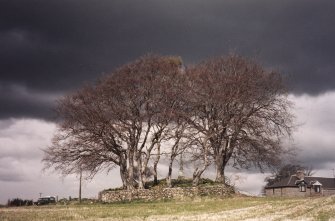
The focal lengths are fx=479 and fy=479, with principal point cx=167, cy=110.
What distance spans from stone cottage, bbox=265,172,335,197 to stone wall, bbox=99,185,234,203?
47.5 m

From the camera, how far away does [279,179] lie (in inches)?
3947

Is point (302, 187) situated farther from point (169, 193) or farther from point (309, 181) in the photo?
point (169, 193)

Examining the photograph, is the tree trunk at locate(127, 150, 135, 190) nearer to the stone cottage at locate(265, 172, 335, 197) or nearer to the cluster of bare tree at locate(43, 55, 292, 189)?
the cluster of bare tree at locate(43, 55, 292, 189)

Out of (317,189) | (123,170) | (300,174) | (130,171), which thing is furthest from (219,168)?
(317,189)

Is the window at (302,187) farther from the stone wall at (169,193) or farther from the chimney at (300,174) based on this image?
the stone wall at (169,193)

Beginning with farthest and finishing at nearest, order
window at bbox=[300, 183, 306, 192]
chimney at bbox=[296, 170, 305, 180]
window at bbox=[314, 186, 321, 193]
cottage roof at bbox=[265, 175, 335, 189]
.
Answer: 1. chimney at bbox=[296, 170, 305, 180]
2. cottage roof at bbox=[265, 175, 335, 189]
3. window at bbox=[314, 186, 321, 193]
4. window at bbox=[300, 183, 306, 192]

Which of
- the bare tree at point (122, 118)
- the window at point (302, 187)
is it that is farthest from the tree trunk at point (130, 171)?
the window at point (302, 187)

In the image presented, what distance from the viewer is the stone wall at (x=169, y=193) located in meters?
43.0

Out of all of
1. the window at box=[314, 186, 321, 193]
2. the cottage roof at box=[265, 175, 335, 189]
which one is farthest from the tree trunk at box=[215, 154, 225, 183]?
the window at box=[314, 186, 321, 193]

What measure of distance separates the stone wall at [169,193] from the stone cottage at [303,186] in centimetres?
4747

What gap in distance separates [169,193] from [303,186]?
5063 cm

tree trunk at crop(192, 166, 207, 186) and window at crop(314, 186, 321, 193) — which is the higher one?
tree trunk at crop(192, 166, 207, 186)

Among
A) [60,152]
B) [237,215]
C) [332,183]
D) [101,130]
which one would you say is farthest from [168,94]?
[332,183]

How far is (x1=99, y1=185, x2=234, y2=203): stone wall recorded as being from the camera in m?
43.0
